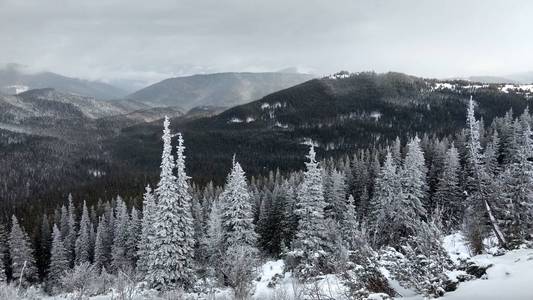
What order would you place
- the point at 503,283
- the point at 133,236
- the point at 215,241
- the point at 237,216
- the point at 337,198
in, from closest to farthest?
the point at 503,283 → the point at 237,216 → the point at 215,241 → the point at 337,198 → the point at 133,236

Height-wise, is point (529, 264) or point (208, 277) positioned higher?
point (529, 264)

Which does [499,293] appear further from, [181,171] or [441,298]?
[181,171]

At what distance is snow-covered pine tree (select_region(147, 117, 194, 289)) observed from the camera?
93.1 feet

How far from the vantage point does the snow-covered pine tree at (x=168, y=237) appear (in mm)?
28375

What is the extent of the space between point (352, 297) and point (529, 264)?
3.59m

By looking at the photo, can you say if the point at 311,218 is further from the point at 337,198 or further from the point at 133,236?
the point at 133,236

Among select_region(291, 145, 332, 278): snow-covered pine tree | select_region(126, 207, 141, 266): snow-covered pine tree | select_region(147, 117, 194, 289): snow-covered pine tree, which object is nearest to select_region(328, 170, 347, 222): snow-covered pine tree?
select_region(291, 145, 332, 278): snow-covered pine tree

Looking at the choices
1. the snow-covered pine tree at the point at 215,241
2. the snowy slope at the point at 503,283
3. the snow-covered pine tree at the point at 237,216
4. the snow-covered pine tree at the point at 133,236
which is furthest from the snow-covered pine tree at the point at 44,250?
the snowy slope at the point at 503,283

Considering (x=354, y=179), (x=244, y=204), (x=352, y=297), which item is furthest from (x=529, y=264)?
(x=354, y=179)

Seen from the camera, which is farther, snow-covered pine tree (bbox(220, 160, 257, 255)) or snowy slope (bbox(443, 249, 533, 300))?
snow-covered pine tree (bbox(220, 160, 257, 255))

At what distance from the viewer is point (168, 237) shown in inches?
1121

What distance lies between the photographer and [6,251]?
72.4 m

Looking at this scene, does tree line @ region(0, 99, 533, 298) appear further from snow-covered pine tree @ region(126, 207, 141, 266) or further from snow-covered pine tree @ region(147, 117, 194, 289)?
snow-covered pine tree @ region(126, 207, 141, 266)

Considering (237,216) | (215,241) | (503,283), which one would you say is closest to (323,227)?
(237,216)
